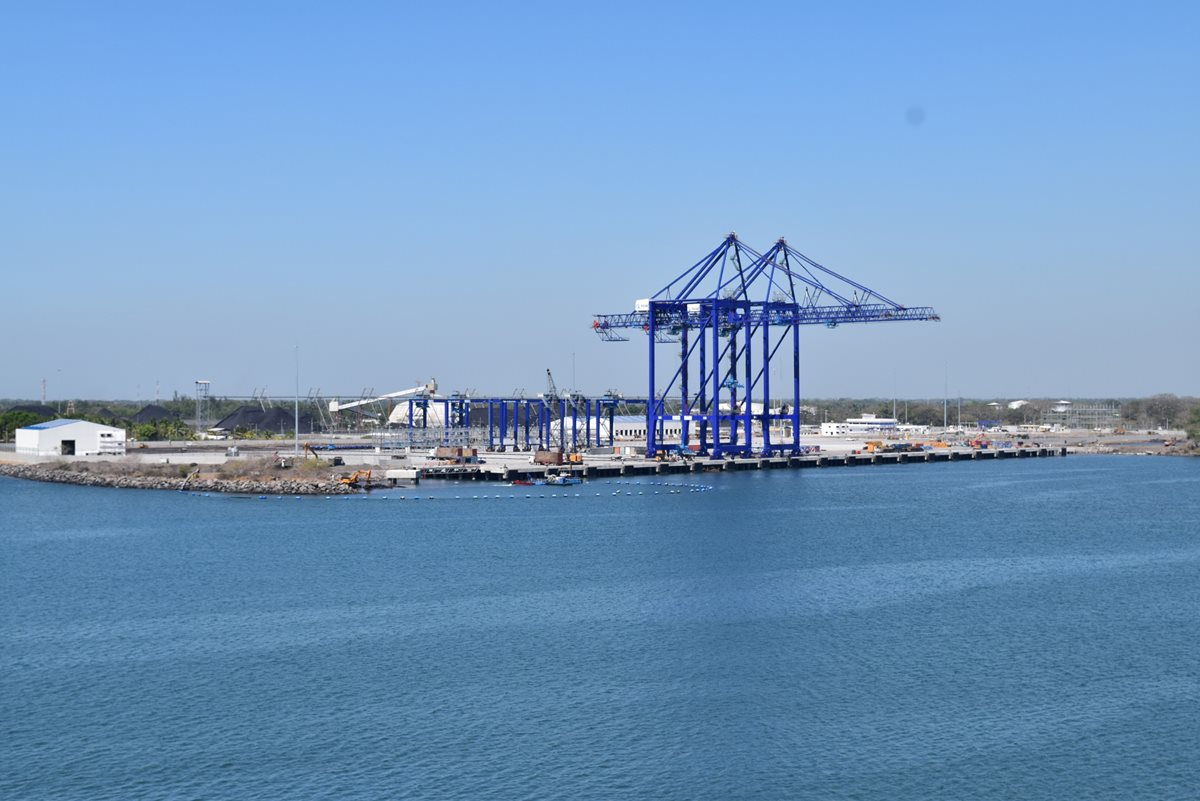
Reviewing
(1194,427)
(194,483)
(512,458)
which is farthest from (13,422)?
(1194,427)

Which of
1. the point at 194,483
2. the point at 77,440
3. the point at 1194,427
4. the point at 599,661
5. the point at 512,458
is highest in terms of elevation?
the point at 1194,427

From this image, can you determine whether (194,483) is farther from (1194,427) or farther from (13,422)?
(1194,427)

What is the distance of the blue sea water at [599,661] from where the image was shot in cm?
1359

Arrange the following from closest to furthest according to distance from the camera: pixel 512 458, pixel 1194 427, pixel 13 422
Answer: pixel 512 458 → pixel 13 422 → pixel 1194 427

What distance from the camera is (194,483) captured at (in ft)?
152

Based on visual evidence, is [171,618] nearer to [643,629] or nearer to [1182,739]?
[643,629]

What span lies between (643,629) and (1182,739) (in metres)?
7.96

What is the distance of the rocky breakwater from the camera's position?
1720 inches

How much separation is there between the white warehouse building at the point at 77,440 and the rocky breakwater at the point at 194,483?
3.69m

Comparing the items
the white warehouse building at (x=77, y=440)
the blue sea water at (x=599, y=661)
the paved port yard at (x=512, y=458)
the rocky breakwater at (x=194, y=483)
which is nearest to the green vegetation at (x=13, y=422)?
the paved port yard at (x=512, y=458)

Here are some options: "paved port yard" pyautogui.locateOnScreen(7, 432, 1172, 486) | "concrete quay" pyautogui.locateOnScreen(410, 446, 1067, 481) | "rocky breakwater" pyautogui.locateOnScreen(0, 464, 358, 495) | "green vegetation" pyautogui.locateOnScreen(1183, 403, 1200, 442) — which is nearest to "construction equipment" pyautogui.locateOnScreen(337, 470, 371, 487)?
"rocky breakwater" pyautogui.locateOnScreen(0, 464, 358, 495)

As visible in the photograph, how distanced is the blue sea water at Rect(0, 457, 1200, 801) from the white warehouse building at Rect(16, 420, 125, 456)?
24450mm

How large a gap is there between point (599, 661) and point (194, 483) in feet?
104

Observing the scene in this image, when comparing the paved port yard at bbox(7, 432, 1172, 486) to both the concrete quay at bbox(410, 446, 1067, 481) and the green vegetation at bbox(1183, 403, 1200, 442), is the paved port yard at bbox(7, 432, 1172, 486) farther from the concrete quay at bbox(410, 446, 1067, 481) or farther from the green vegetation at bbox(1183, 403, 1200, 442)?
the green vegetation at bbox(1183, 403, 1200, 442)
